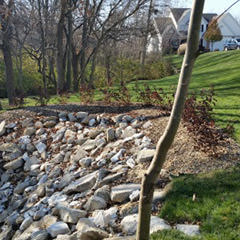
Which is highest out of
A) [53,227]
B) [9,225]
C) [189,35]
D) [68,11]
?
[68,11]

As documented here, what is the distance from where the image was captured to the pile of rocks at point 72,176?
11.5 ft

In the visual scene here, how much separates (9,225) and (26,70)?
18500 mm

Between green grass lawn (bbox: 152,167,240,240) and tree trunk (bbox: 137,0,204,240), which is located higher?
tree trunk (bbox: 137,0,204,240)

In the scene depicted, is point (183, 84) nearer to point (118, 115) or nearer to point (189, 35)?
point (189, 35)

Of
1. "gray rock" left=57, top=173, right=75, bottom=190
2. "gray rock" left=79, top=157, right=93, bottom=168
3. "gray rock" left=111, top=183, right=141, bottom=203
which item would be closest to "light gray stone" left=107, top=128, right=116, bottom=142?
"gray rock" left=79, top=157, right=93, bottom=168

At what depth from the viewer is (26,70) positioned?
21.4 meters

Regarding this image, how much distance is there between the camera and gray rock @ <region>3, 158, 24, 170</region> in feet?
19.8

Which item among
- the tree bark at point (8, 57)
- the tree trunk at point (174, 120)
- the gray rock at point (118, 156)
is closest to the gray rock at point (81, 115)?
the gray rock at point (118, 156)

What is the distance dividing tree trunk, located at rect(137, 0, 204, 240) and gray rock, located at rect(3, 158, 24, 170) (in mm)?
4615

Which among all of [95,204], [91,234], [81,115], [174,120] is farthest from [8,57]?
[174,120]

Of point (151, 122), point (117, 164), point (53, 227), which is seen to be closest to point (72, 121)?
point (151, 122)

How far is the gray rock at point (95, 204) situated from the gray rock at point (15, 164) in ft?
8.96

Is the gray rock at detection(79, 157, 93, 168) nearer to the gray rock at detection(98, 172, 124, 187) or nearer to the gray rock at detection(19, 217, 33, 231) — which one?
the gray rock at detection(98, 172, 124, 187)

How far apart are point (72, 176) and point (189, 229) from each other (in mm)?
2391
